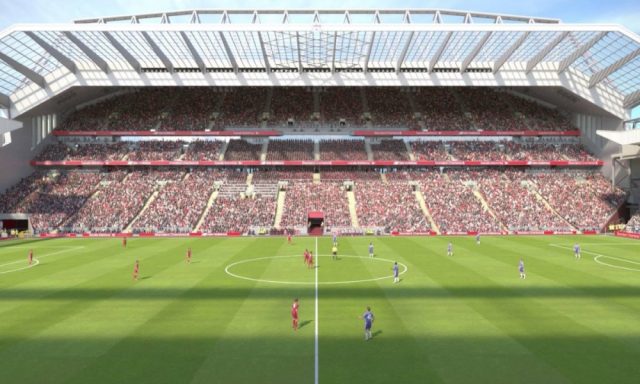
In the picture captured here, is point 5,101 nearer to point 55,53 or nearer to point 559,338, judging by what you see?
point 55,53

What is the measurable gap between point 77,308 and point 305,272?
41.7ft

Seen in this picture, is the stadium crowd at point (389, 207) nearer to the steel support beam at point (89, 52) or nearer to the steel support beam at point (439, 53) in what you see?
the steel support beam at point (439, 53)

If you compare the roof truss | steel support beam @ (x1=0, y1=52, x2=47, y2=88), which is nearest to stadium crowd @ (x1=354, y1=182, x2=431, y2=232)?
the roof truss

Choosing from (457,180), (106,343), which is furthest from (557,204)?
(106,343)

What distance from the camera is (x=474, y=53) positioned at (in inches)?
2124

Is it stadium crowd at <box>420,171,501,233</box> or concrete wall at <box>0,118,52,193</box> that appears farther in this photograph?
concrete wall at <box>0,118,52,193</box>

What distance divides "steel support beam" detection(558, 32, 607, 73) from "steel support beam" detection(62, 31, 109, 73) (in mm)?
56995

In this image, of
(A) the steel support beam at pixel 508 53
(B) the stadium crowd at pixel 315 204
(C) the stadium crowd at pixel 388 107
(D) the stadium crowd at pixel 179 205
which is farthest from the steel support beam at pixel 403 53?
(D) the stadium crowd at pixel 179 205

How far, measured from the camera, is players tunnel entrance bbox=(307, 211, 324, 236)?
177 feet

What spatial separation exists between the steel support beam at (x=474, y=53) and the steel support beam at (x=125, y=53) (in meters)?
42.0

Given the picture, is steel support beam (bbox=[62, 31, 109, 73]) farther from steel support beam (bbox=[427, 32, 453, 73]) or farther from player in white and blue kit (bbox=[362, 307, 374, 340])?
player in white and blue kit (bbox=[362, 307, 374, 340])

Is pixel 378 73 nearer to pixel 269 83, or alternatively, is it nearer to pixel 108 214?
pixel 269 83

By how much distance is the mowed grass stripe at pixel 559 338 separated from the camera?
12938 mm

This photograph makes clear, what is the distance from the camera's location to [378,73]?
6028 centimetres
